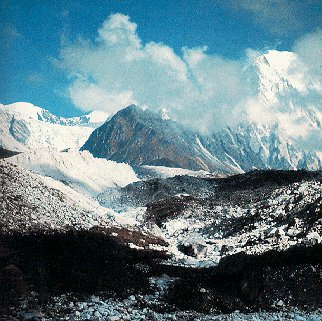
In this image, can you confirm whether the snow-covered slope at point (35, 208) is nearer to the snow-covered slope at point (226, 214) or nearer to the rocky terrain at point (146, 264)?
the rocky terrain at point (146, 264)

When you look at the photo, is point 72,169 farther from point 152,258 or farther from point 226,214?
point 152,258

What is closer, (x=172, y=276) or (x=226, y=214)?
(x=172, y=276)

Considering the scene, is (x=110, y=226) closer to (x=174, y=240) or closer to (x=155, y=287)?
(x=174, y=240)

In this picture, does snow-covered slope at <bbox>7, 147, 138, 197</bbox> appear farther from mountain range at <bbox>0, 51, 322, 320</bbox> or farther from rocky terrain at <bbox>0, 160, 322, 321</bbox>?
rocky terrain at <bbox>0, 160, 322, 321</bbox>

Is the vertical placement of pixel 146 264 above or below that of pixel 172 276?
above

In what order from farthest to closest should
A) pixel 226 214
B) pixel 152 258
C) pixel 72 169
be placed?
pixel 72 169 < pixel 226 214 < pixel 152 258

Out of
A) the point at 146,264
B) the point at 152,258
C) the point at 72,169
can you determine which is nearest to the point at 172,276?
the point at 146,264

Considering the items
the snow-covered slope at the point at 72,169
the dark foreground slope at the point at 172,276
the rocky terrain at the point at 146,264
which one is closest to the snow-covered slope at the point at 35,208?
the rocky terrain at the point at 146,264

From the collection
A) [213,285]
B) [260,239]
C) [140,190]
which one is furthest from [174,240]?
[140,190]
